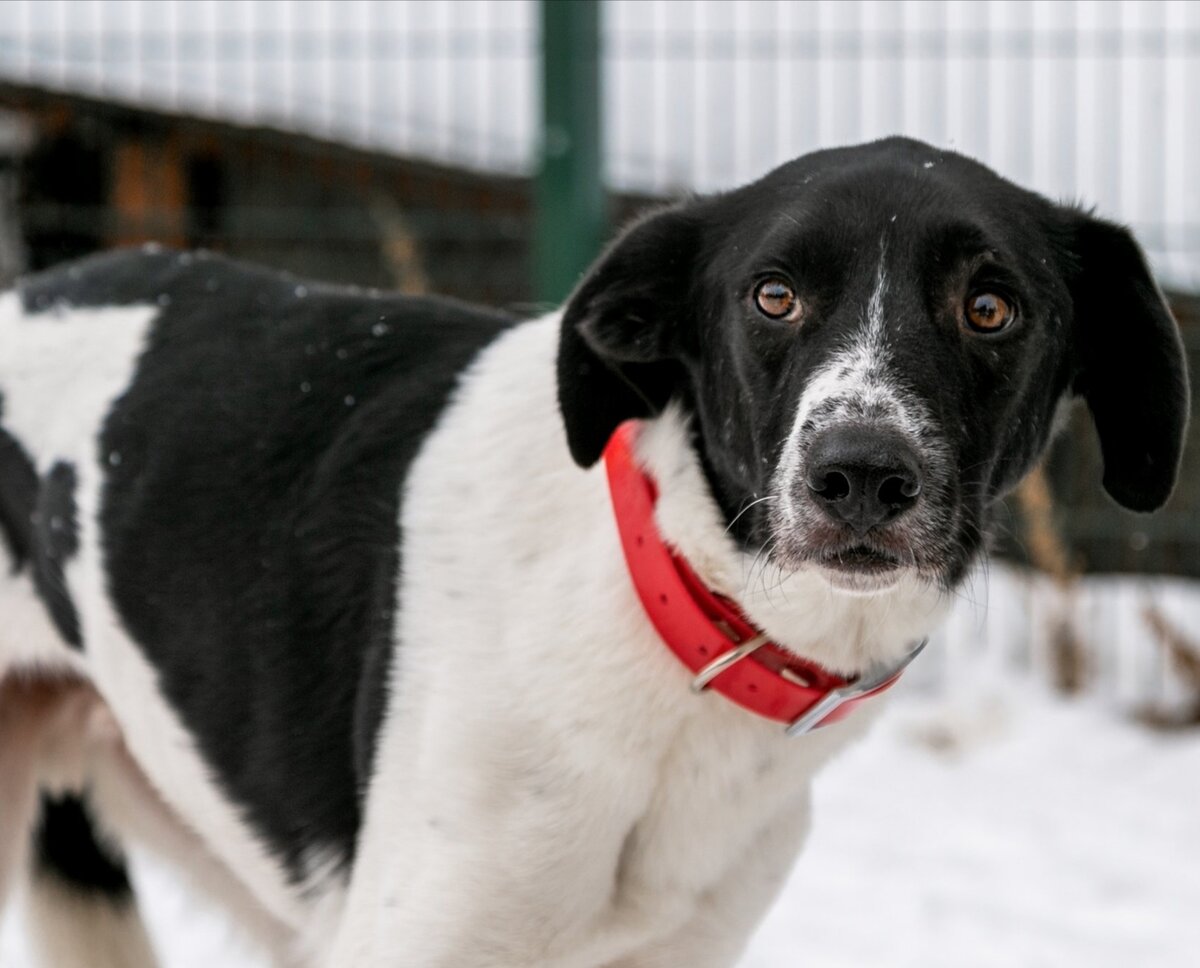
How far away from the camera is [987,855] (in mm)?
4035

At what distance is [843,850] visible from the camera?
4066 millimetres

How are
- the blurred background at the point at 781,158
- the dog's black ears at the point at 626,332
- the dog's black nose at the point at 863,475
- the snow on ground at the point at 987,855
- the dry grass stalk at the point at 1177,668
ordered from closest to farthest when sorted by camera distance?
the dog's black nose at the point at 863,475 → the dog's black ears at the point at 626,332 → the snow on ground at the point at 987,855 → the blurred background at the point at 781,158 → the dry grass stalk at the point at 1177,668

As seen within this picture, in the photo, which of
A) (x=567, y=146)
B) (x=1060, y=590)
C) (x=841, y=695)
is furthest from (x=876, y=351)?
(x=567, y=146)

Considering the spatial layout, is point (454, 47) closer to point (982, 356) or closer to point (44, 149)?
point (44, 149)

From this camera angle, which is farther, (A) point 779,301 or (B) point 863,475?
(A) point 779,301

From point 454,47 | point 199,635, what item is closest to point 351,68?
point 454,47

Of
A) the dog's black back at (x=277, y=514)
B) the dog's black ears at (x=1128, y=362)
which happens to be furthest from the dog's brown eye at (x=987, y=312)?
the dog's black back at (x=277, y=514)

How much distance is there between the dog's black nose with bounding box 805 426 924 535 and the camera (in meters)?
1.80

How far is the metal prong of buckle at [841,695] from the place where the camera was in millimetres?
2102

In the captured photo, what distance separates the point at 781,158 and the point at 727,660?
2.51 m

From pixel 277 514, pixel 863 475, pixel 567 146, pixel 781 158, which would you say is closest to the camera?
pixel 863 475

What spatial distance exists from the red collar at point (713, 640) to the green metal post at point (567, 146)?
309 cm

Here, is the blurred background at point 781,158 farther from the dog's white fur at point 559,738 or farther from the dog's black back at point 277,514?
the dog's black back at point 277,514

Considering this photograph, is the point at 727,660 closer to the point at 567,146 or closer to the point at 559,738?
the point at 559,738
